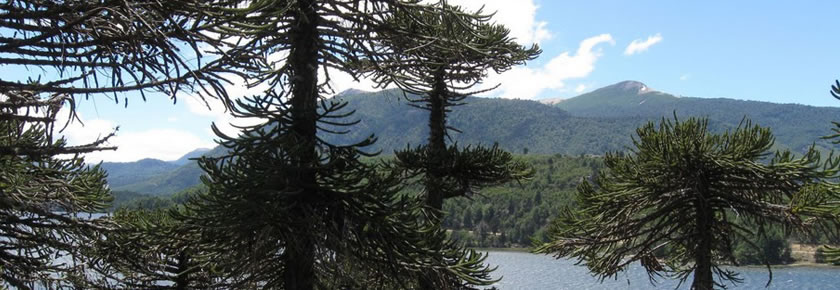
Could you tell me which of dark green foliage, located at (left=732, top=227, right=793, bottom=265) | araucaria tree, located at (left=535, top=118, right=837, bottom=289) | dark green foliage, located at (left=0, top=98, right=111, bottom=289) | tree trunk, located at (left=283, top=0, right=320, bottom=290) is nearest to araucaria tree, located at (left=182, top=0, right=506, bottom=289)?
tree trunk, located at (left=283, top=0, right=320, bottom=290)

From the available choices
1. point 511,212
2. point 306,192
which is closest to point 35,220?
point 306,192

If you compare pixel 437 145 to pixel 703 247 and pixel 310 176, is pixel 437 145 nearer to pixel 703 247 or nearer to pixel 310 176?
pixel 310 176

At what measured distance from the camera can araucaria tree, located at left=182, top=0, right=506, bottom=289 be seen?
5.72 meters

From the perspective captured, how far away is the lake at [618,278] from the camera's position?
184ft

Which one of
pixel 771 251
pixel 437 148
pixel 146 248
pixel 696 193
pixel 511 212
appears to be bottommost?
pixel 771 251

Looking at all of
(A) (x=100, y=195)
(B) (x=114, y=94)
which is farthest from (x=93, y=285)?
(B) (x=114, y=94)

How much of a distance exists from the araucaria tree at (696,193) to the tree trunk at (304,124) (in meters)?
6.17

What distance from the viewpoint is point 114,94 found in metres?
4.16

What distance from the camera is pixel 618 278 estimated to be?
64.1 metres

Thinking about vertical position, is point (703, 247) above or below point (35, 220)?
below

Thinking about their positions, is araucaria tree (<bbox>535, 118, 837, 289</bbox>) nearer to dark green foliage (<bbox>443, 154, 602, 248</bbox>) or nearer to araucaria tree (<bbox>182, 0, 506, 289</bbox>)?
araucaria tree (<bbox>182, 0, 506, 289</bbox>)

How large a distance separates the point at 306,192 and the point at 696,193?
7344 mm

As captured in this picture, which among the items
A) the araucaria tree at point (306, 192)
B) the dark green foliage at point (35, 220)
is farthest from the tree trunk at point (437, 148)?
the dark green foliage at point (35, 220)

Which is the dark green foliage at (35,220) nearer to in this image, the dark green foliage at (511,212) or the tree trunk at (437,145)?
the tree trunk at (437,145)
